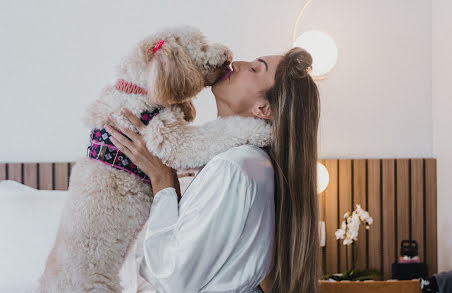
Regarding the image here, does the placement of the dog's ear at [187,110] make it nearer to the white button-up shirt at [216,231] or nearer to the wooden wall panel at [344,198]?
the white button-up shirt at [216,231]

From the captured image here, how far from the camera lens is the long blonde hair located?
1.48 m

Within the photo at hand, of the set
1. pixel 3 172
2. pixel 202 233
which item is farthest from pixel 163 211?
pixel 3 172

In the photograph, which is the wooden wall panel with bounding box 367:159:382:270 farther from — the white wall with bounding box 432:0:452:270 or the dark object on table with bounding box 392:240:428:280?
the white wall with bounding box 432:0:452:270

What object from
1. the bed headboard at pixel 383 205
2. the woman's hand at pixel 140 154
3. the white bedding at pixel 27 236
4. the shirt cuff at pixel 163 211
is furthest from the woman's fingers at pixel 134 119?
the bed headboard at pixel 383 205

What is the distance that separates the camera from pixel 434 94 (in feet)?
11.0

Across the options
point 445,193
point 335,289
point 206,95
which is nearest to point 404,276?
point 445,193

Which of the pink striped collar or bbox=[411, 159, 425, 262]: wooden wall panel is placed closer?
the pink striped collar

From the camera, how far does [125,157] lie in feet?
4.86

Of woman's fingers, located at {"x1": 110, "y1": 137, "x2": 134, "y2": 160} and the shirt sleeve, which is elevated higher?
woman's fingers, located at {"x1": 110, "y1": 137, "x2": 134, "y2": 160}

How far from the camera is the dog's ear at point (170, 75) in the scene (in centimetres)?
138

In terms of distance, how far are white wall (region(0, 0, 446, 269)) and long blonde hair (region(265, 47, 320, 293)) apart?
175 centimetres

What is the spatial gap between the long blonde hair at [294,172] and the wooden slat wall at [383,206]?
1798 mm

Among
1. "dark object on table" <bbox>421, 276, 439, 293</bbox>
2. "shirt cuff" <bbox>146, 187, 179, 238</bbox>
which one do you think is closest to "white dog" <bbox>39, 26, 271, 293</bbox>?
"shirt cuff" <bbox>146, 187, 179, 238</bbox>

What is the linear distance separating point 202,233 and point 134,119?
0.45 meters
